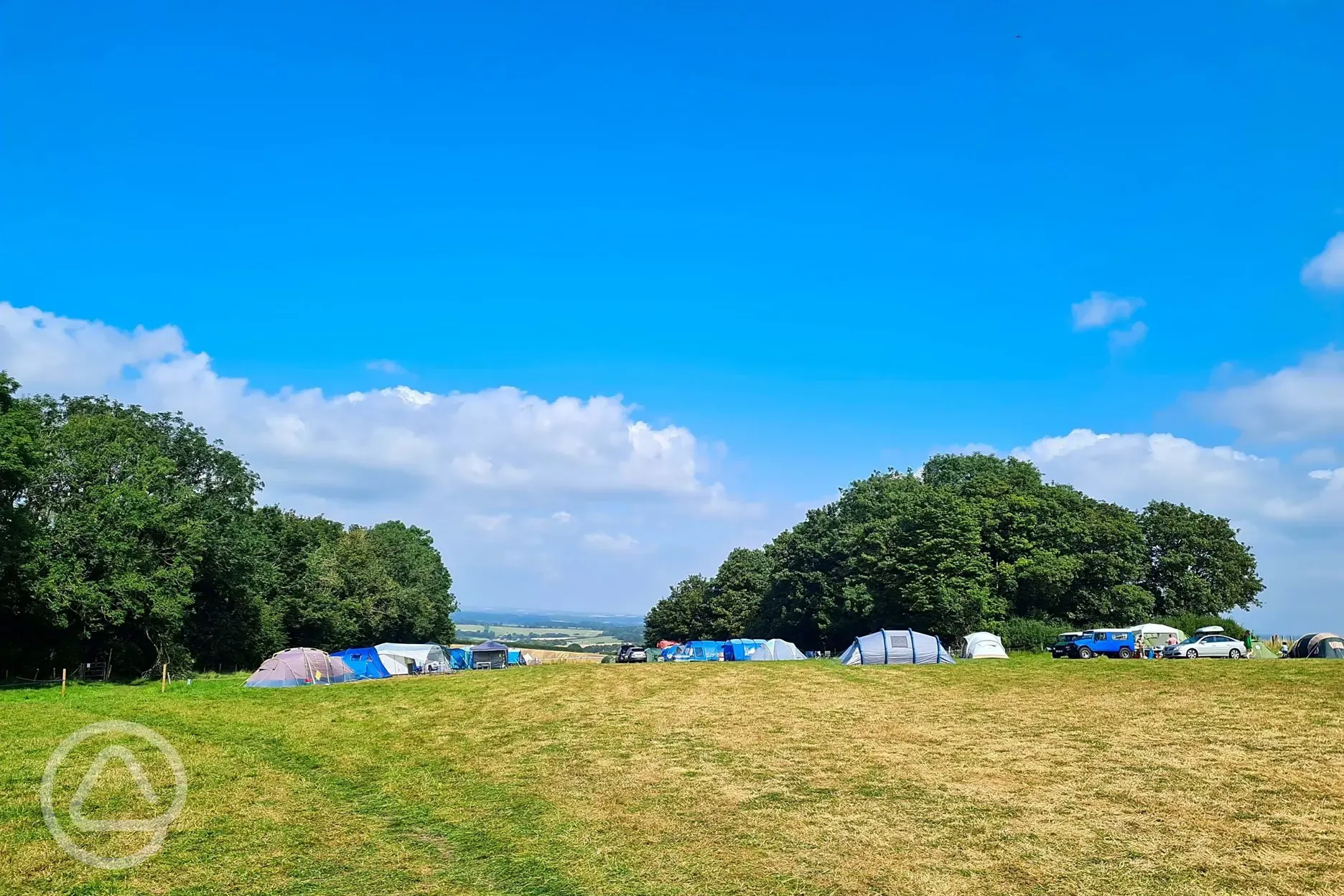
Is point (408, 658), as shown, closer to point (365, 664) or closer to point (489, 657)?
point (365, 664)

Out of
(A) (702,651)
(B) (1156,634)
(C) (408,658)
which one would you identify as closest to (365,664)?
(C) (408,658)

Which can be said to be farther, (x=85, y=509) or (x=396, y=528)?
(x=396, y=528)

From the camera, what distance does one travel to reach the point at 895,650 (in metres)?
46.9

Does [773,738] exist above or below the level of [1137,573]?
below

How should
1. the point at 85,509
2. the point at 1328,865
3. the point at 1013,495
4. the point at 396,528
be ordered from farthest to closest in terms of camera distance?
the point at 396,528, the point at 1013,495, the point at 85,509, the point at 1328,865

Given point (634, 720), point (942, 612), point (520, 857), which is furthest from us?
point (942, 612)

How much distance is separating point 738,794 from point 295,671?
32.4 m

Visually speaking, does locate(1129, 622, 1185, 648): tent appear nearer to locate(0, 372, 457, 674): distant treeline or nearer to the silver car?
the silver car

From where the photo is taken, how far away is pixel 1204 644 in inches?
1934

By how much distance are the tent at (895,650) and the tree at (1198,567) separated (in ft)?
158

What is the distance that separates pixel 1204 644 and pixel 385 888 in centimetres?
5027

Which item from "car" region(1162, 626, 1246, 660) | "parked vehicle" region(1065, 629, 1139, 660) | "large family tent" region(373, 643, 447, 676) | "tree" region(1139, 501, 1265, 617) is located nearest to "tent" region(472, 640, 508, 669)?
"large family tent" region(373, 643, 447, 676)

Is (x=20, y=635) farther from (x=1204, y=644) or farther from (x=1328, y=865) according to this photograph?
(x=1204, y=644)

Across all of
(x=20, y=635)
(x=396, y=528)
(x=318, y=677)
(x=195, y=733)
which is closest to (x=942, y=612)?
(x=318, y=677)
